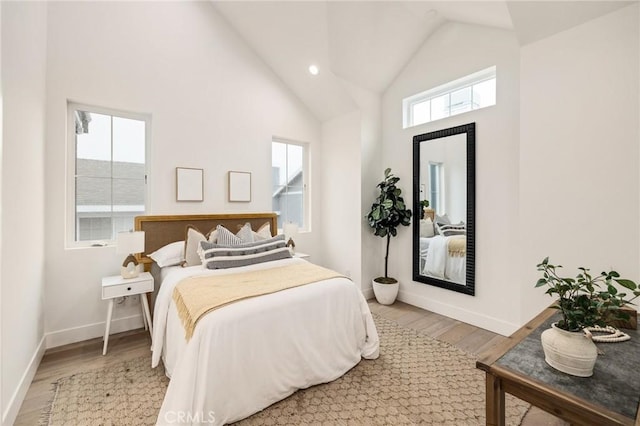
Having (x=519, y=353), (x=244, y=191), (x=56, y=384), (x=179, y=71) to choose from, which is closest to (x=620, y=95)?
(x=519, y=353)

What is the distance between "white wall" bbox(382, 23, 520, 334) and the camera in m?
2.73

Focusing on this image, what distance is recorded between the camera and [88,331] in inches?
106

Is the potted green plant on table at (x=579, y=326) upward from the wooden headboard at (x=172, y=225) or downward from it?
downward

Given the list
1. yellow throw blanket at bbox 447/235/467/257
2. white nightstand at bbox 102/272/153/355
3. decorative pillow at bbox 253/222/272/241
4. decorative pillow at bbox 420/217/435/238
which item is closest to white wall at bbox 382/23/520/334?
yellow throw blanket at bbox 447/235/467/257

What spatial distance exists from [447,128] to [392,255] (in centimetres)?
173

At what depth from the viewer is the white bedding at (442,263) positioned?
10.3ft

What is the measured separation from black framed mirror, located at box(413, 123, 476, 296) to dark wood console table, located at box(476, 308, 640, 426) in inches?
71.6

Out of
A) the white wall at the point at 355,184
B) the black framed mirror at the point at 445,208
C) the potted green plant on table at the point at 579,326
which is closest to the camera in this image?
the potted green plant on table at the point at 579,326

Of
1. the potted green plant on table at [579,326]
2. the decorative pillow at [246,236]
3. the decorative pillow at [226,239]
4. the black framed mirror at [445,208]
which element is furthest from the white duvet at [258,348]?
the black framed mirror at [445,208]

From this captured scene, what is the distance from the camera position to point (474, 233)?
3002 millimetres

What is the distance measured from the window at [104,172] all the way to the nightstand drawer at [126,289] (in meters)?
0.68

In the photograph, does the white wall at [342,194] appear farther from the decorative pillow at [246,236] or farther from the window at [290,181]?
the decorative pillow at [246,236]

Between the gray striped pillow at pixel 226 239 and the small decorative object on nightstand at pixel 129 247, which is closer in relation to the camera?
the small decorative object on nightstand at pixel 129 247

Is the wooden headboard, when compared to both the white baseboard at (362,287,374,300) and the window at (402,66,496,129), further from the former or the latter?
the window at (402,66,496,129)
